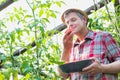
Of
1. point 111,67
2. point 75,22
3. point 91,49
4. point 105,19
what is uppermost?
point 105,19

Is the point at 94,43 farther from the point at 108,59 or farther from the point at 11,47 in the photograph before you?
the point at 11,47

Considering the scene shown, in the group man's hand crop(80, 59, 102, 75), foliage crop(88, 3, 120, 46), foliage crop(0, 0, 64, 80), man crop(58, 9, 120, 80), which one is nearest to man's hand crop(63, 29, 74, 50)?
man crop(58, 9, 120, 80)

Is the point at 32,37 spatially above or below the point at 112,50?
above

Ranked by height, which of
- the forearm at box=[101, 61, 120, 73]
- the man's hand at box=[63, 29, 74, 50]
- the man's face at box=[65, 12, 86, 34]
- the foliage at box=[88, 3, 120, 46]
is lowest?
the forearm at box=[101, 61, 120, 73]

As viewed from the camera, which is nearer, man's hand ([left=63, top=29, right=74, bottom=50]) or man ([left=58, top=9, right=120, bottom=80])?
man ([left=58, top=9, right=120, bottom=80])

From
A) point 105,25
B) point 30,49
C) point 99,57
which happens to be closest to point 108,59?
point 99,57

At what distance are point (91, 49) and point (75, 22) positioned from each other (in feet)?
0.53

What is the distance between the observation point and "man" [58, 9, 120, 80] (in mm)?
1527

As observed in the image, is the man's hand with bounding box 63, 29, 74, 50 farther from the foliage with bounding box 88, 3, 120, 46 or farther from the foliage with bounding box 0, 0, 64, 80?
the foliage with bounding box 88, 3, 120, 46

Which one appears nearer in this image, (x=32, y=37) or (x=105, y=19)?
(x=32, y=37)

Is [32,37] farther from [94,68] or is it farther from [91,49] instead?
[94,68]

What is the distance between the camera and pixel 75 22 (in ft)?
5.40

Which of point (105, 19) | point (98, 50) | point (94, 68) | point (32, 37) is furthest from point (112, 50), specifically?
point (105, 19)

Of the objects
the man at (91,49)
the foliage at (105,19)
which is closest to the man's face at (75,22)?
the man at (91,49)
